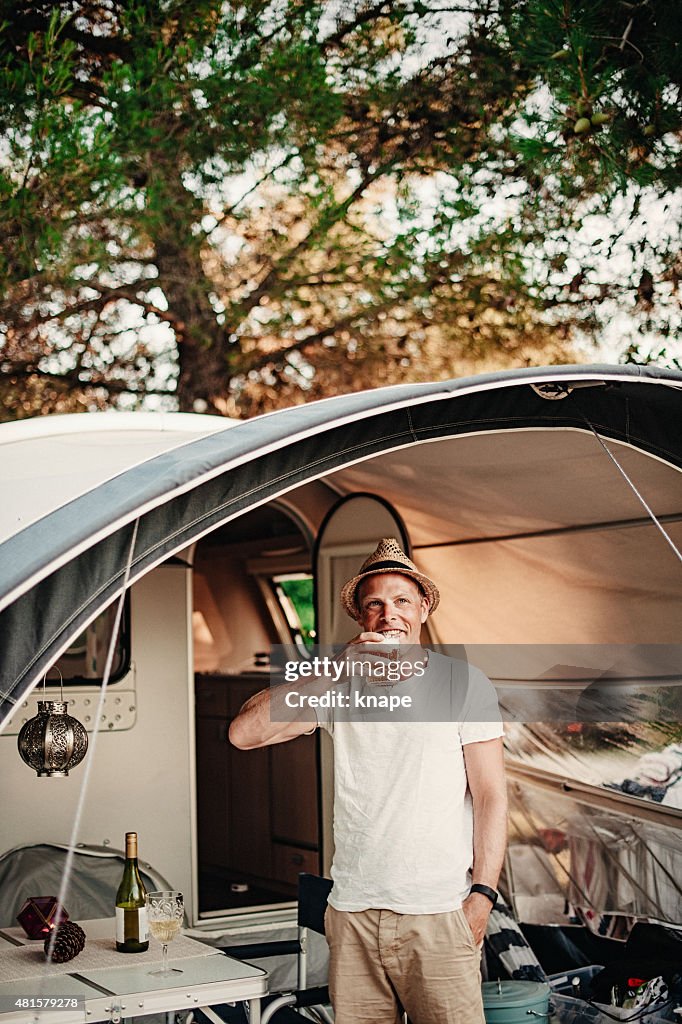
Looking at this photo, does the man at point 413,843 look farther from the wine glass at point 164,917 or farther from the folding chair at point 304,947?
the folding chair at point 304,947

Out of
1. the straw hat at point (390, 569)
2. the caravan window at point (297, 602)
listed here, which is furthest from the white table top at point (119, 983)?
the caravan window at point (297, 602)

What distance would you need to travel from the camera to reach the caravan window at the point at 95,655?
5160 millimetres

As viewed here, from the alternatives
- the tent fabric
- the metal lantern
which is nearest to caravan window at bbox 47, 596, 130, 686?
the metal lantern

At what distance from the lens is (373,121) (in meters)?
9.55

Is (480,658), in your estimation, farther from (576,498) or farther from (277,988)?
(277,988)

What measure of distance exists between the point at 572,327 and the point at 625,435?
213 inches

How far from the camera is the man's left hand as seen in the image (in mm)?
3072

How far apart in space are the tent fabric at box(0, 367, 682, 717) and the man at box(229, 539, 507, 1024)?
55 cm

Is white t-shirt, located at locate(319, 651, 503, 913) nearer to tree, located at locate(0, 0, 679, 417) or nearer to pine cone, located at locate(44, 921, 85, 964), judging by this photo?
pine cone, located at locate(44, 921, 85, 964)

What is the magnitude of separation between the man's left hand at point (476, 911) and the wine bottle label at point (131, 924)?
1031 millimetres

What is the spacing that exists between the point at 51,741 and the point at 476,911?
186cm

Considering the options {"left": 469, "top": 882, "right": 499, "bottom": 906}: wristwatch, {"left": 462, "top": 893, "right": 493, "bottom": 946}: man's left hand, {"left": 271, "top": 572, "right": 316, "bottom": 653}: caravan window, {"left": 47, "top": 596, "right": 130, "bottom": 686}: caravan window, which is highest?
{"left": 271, "top": 572, "right": 316, "bottom": 653}: caravan window

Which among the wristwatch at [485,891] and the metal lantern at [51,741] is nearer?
the wristwatch at [485,891]

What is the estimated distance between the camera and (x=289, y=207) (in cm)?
948
